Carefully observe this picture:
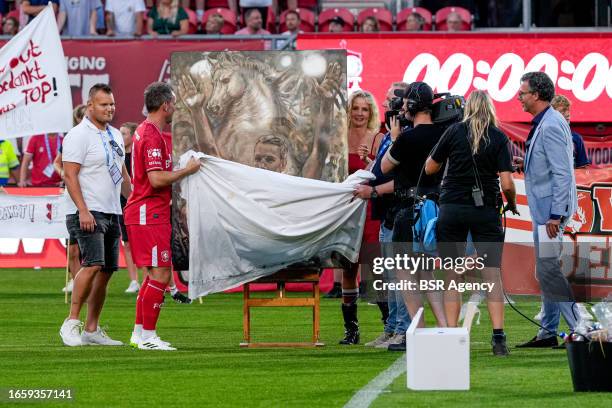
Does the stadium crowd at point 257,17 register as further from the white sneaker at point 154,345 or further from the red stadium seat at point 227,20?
the white sneaker at point 154,345

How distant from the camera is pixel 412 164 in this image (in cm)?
Result: 1035

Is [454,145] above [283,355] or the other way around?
above

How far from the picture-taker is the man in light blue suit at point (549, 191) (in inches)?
416

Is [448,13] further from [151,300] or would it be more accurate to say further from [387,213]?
[151,300]

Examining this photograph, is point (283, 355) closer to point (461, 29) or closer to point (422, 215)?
point (422, 215)

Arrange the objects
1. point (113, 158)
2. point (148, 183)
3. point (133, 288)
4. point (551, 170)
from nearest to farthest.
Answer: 1. point (551, 170)
2. point (148, 183)
3. point (113, 158)
4. point (133, 288)

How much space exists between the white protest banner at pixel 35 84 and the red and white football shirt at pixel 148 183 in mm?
5965

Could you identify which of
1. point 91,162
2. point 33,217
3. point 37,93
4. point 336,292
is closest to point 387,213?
point 91,162

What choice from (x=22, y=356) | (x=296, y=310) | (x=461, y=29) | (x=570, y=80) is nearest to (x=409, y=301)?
(x=22, y=356)

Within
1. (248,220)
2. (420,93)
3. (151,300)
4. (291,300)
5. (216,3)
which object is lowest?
(291,300)

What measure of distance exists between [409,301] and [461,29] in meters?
10.8

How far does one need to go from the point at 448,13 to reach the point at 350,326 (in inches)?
413

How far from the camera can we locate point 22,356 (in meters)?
10.4

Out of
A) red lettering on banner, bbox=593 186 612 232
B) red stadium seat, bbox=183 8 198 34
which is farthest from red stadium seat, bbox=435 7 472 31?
red lettering on banner, bbox=593 186 612 232
